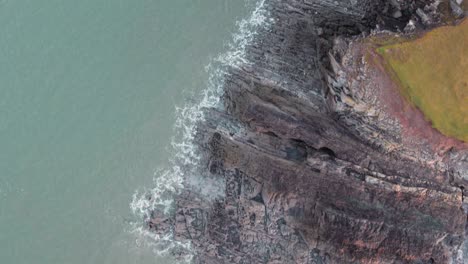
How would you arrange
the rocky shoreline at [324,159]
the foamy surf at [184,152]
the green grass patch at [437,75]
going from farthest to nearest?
the foamy surf at [184,152]
the rocky shoreline at [324,159]
the green grass patch at [437,75]

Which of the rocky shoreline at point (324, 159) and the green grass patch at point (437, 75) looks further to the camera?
the rocky shoreline at point (324, 159)

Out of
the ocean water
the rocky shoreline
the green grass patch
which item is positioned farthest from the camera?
the ocean water

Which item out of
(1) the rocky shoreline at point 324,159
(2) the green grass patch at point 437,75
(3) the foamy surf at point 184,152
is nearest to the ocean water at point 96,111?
(3) the foamy surf at point 184,152

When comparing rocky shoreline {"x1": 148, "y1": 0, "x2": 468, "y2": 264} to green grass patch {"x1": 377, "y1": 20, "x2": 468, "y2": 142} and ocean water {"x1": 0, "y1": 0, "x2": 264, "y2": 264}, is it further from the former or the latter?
ocean water {"x1": 0, "y1": 0, "x2": 264, "y2": 264}

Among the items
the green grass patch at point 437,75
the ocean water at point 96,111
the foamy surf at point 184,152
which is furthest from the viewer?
the foamy surf at point 184,152

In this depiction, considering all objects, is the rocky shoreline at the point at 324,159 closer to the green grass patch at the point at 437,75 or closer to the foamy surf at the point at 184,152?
the foamy surf at the point at 184,152

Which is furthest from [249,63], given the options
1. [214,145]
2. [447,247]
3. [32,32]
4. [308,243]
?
[447,247]

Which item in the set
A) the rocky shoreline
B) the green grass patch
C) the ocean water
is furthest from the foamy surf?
the green grass patch
